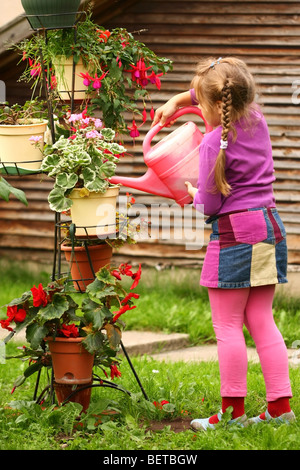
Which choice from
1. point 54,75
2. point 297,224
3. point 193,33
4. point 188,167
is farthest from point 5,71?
point 188,167

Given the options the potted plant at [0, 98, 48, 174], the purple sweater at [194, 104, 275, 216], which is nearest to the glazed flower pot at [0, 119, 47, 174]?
the potted plant at [0, 98, 48, 174]

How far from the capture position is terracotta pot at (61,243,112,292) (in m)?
3.57

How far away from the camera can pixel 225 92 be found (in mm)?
2996

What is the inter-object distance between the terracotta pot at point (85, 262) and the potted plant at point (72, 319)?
4.5 inches

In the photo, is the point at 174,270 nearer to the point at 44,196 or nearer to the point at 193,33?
the point at 44,196

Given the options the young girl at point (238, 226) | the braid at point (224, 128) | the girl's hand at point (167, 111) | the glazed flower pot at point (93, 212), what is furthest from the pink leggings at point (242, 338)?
the girl's hand at point (167, 111)

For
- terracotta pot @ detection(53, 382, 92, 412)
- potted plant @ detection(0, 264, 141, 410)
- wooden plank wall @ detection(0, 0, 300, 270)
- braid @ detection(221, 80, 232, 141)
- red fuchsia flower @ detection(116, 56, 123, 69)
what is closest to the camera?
braid @ detection(221, 80, 232, 141)

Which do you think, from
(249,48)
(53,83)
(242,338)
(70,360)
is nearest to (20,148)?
(53,83)

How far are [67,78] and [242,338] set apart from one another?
4.66 ft

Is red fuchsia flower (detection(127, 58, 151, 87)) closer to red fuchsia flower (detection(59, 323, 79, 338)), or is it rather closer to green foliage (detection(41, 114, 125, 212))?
green foliage (detection(41, 114, 125, 212))

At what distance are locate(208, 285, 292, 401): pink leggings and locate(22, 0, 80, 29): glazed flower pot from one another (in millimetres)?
1304

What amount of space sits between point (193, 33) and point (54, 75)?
129 inches

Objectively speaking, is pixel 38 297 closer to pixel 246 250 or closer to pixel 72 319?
pixel 72 319

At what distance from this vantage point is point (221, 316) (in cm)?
318
